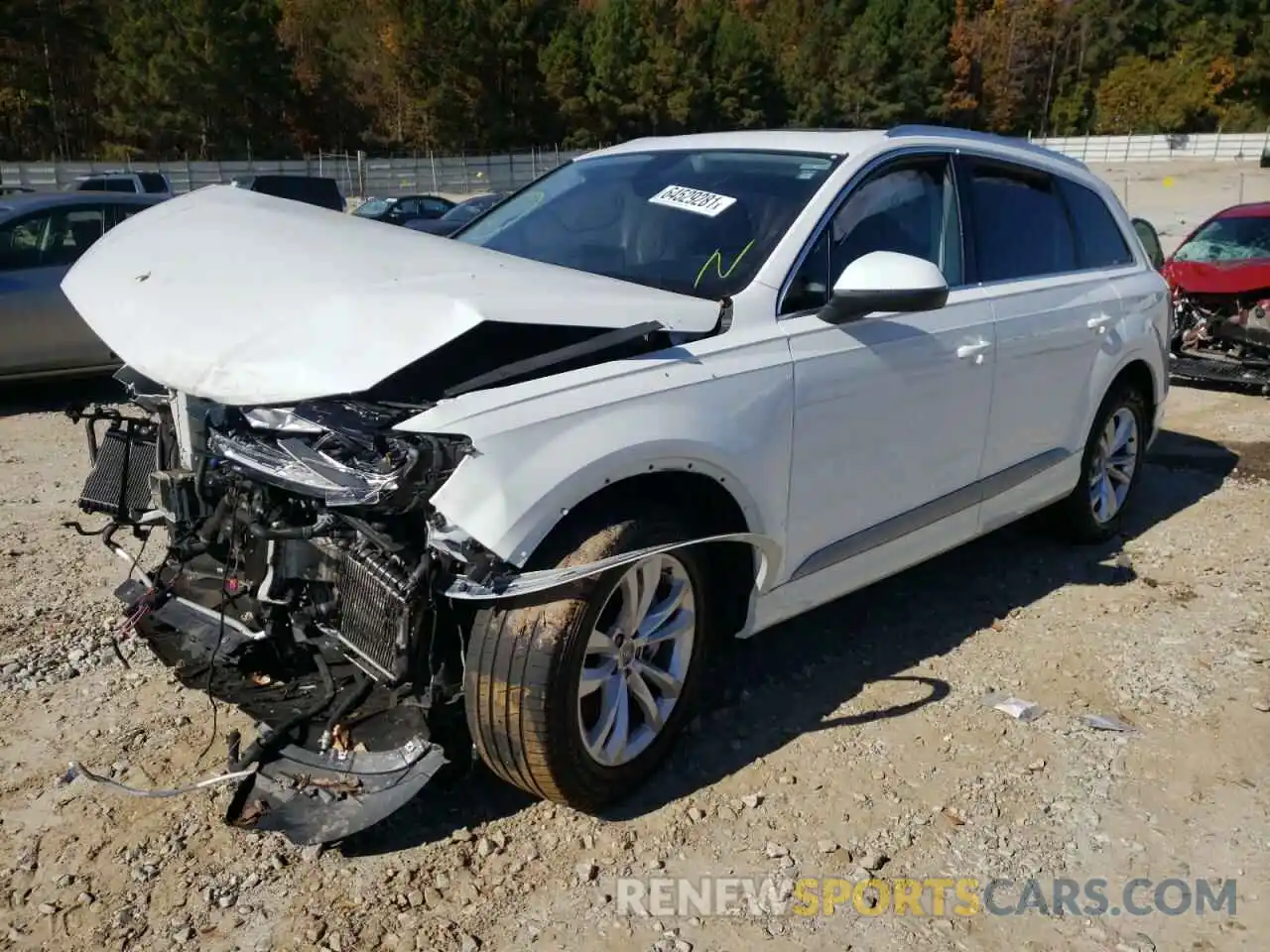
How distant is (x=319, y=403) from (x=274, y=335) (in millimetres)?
211

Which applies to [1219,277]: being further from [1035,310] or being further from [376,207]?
[376,207]

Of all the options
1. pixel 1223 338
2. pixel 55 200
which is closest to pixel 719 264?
pixel 55 200

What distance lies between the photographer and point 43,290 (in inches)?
300

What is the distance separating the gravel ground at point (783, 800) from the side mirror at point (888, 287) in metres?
1.43

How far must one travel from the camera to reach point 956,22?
77688 millimetres

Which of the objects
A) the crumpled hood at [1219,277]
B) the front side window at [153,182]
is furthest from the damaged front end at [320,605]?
the front side window at [153,182]

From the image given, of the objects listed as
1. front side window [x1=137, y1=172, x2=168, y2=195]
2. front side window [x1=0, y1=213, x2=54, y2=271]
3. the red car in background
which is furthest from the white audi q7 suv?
front side window [x1=137, y1=172, x2=168, y2=195]

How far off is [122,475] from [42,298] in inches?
199

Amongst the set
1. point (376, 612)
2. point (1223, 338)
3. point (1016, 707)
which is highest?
point (376, 612)

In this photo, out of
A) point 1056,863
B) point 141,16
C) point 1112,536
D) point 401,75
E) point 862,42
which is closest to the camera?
point 1056,863

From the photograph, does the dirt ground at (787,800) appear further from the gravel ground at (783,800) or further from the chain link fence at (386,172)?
the chain link fence at (386,172)

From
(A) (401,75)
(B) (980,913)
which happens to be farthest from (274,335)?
(A) (401,75)

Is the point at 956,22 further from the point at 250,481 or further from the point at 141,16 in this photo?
the point at 250,481

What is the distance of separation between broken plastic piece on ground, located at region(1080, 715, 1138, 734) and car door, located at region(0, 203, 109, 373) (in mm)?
7058
